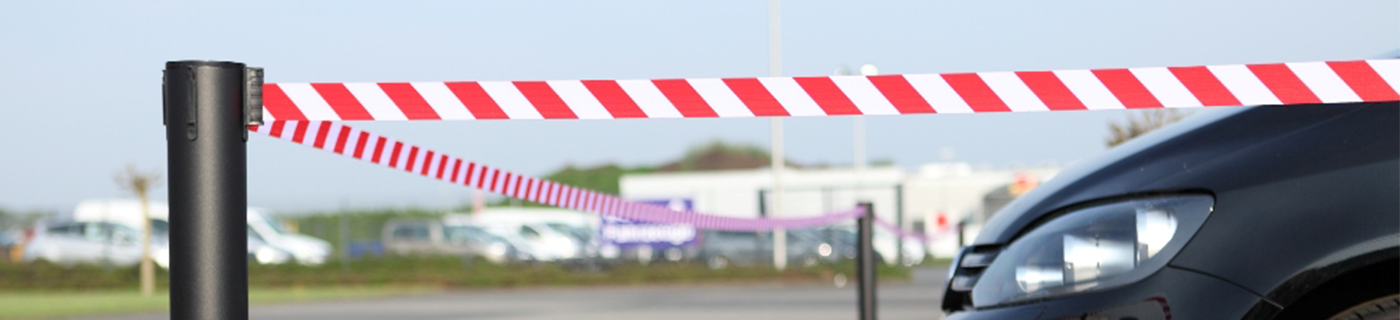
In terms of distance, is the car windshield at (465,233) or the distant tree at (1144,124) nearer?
the distant tree at (1144,124)

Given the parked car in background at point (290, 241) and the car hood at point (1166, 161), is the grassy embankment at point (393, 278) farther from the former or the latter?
the car hood at point (1166, 161)

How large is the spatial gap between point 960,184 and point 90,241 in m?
27.0

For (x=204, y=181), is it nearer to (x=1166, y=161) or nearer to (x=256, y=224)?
(x=1166, y=161)

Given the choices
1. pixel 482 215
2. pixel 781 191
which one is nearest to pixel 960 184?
pixel 482 215

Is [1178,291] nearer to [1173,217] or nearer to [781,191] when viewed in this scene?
[1173,217]

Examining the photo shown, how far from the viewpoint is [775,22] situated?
22125 mm

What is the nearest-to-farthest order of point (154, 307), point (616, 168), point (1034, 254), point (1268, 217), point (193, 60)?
point (193, 60) → point (1268, 217) → point (1034, 254) → point (154, 307) → point (616, 168)

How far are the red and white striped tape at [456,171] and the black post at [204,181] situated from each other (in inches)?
3.8

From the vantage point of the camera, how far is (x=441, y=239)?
2661 cm

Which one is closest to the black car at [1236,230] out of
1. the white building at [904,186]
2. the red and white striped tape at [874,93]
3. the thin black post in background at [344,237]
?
the red and white striped tape at [874,93]

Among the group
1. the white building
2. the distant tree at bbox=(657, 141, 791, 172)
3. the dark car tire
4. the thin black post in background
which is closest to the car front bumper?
the dark car tire

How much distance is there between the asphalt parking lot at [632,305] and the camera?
11604mm

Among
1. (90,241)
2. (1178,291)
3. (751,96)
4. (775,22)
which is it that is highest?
(775,22)

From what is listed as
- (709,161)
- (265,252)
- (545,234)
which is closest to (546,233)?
(545,234)
